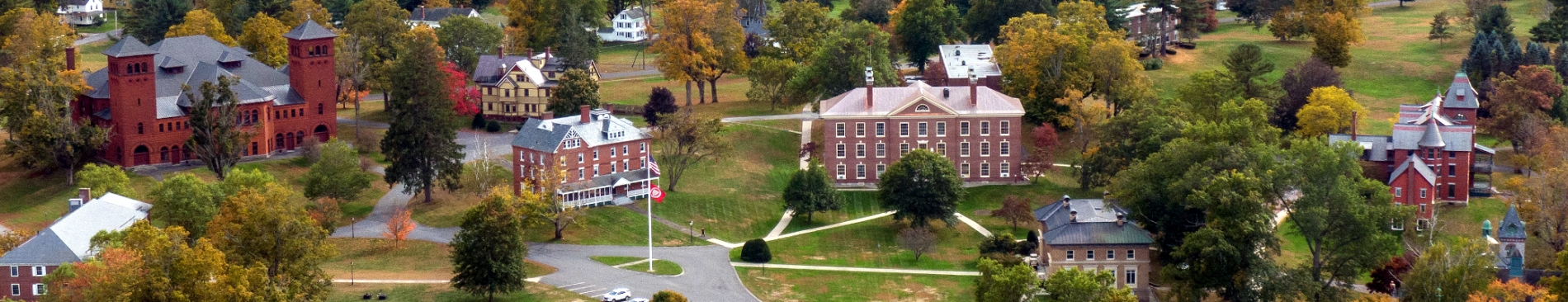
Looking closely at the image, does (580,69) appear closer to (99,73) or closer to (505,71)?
(505,71)

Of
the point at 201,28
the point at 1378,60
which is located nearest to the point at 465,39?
the point at 201,28

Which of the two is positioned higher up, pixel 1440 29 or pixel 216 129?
pixel 1440 29

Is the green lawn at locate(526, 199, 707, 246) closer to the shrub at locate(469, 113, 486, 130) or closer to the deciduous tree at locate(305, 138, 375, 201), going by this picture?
the deciduous tree at locate(305, 138, 375, 201)

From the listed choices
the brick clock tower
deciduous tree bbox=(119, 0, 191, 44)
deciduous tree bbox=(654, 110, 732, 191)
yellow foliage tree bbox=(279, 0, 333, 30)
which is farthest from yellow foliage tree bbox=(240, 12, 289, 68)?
deciduous tree bbox=(654, 110, 732, 191)

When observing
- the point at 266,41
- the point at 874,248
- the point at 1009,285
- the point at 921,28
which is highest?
the point at 266,41

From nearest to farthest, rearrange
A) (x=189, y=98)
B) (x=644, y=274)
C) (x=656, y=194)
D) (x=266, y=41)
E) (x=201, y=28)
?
(x=644, y=274)
(x=656, y=194)
(x=189, y=98)
(x=266, y=41)
(x=201, y=28)

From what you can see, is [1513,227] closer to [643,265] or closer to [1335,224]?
[1335,224]

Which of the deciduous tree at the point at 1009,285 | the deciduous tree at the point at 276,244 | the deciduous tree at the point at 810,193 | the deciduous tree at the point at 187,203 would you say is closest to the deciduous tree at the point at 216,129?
the deciduous tree at the point at 187,203
